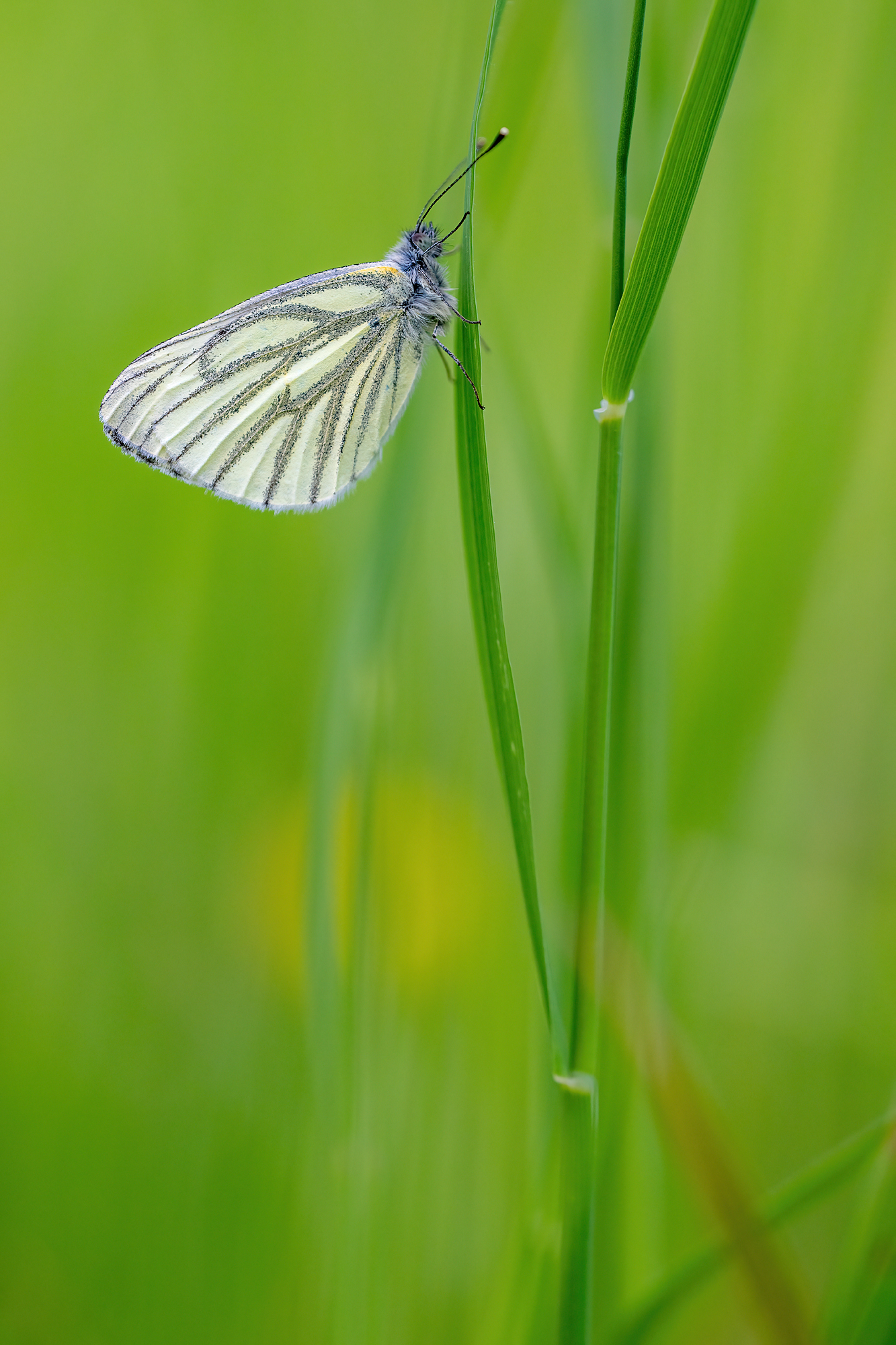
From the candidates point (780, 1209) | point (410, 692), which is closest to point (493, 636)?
point (780, 1209)

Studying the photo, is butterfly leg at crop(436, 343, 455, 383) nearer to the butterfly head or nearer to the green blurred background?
the green blurred background

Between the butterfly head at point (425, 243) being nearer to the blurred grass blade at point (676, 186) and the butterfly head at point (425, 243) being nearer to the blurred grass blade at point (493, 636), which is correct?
the blurred grass blade at point (493, 636)

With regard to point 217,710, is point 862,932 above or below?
below

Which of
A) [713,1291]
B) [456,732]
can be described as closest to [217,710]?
[456,732]

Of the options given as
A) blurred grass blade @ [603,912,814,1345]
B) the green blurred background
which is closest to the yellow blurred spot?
the green blurred background

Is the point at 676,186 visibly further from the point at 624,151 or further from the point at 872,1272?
the point at 872,1272

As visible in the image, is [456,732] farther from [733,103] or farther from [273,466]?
[733,103]
